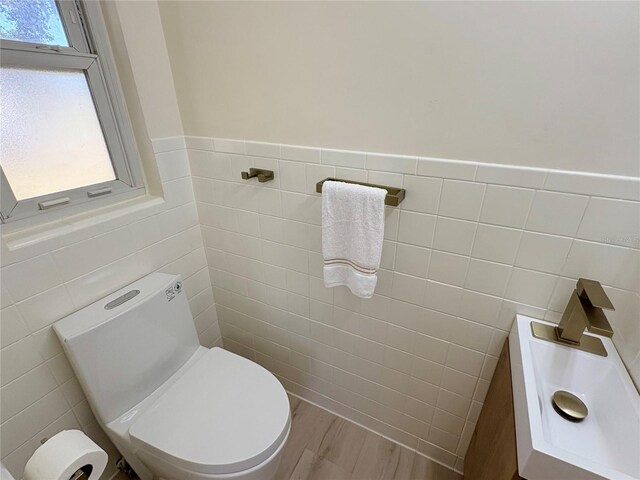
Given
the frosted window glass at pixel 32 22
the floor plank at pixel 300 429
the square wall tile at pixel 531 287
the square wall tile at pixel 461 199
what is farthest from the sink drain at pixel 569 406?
the frosted window glass at pixel 32 22

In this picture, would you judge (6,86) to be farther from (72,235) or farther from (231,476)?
(231,476)

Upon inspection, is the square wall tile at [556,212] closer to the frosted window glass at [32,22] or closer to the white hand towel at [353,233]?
the white hand towel at [353,233]

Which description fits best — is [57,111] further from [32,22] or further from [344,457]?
[344,457]

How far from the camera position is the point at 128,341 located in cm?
107

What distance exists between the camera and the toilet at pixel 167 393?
95cm

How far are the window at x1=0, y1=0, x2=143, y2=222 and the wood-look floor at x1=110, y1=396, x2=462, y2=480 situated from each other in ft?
3.97

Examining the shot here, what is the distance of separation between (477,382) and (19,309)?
149 centimetres

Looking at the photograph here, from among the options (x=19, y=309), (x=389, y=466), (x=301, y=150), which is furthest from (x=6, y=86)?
(x=389, y=466)

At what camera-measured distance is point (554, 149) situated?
0.77m

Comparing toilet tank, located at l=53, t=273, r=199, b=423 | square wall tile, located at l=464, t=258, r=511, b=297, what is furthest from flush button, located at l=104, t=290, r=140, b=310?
square wall tile, located at l=464, t=258, r=511, b=297

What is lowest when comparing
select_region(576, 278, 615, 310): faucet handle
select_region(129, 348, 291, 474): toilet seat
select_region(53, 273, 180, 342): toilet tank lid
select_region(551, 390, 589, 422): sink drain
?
select_region(129, 348, 291, 474): toilet seat

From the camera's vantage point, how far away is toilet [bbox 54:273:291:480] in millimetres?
954

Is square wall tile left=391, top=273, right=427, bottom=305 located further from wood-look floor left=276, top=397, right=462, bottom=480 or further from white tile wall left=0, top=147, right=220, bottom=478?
wood-look floor left=276, top=397, right=462, bottom=480

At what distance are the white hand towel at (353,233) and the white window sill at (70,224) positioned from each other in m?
0.72
